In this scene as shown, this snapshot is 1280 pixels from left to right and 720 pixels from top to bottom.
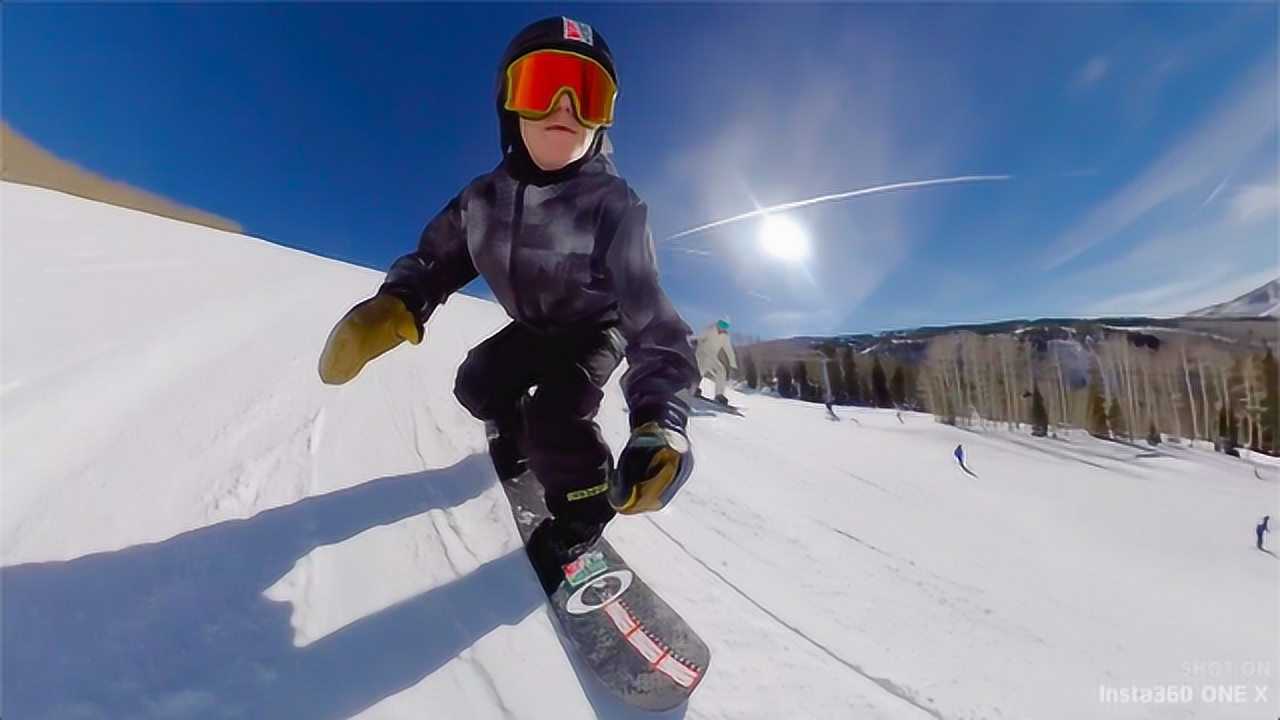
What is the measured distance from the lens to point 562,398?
4.70ft

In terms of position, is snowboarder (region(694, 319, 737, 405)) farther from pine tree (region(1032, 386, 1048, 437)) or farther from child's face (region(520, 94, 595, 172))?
pine tree (region(1032, 386, 1048, 437))

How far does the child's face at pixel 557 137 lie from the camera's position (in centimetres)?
132

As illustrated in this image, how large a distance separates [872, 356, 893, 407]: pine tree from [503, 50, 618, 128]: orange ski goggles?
82.7 feet

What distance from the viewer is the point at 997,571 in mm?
1882

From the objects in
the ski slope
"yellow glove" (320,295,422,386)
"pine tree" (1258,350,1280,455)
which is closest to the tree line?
"pine tree" (1258,350,1280,455)

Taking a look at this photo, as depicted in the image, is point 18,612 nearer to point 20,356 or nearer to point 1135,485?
point 20,356

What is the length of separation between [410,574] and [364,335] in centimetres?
63

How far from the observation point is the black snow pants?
4.54 ft

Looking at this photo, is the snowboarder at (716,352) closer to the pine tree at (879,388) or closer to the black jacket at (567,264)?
the black jacket at (567,264)

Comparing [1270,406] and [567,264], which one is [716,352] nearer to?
[567,264]

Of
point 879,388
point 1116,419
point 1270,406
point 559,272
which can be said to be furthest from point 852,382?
point 559,272

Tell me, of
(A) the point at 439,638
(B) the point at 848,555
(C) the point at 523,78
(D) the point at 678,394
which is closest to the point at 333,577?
(A) the point at 439,638

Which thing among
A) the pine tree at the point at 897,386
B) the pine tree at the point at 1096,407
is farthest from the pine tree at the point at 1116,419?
the pine tree at the point at 897,386

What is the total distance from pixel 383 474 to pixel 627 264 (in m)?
1.10
